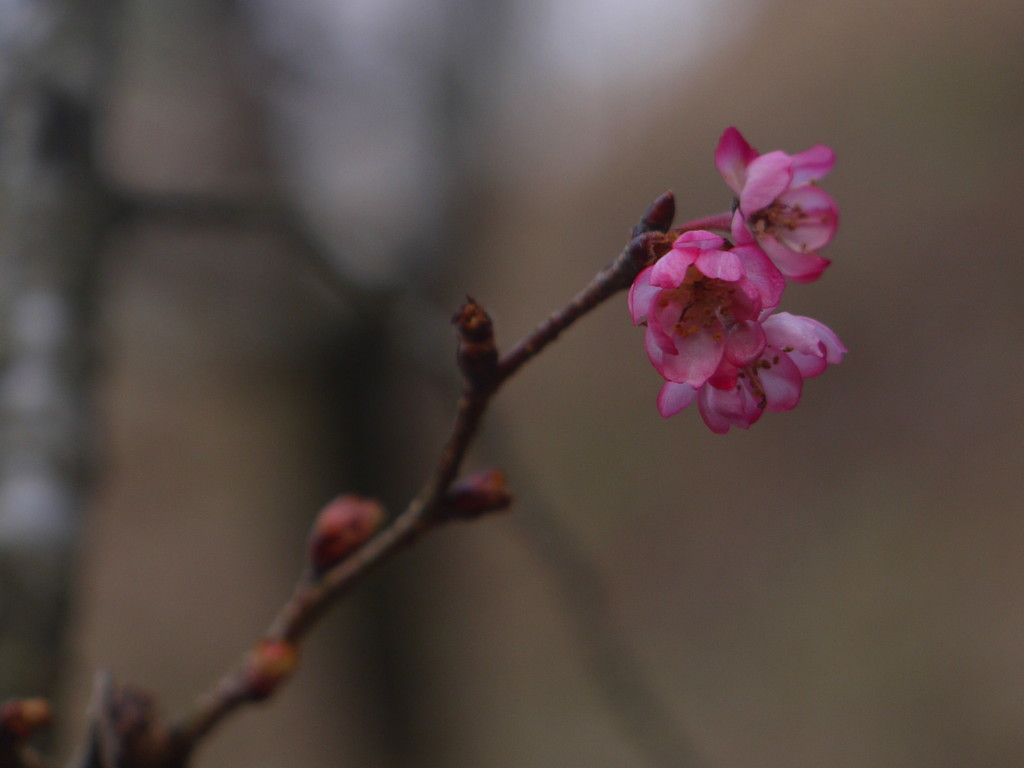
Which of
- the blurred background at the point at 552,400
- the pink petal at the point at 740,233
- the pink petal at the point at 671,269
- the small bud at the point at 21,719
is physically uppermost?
the pink petal at the point at 671,269

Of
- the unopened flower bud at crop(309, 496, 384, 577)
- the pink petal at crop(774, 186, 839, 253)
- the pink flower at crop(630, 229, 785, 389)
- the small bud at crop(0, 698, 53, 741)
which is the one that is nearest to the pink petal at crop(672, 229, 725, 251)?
the pink flower at crop(630, 229, 785, 389)

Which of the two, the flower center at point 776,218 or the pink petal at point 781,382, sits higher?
the flower center at point 776,218

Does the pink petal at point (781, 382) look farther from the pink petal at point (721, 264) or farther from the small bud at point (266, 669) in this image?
the small bud at point (266, 669)

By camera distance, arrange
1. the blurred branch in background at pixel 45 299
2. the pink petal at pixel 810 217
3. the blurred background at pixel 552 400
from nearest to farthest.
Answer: the pink petal at pixel 810 217
the blurred branch in background at pixel 45 299
the blurred background at pixel 552 400

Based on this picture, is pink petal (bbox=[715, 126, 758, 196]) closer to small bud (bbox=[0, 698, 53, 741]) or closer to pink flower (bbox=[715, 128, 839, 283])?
pink flower (bbox=[715, 128, 839, 283])

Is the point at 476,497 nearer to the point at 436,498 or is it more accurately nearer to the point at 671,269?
the point at 436,498

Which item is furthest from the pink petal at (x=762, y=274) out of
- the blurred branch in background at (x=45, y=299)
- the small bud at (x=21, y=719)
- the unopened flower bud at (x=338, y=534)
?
the blurred branch in background at (x=45, y=299)

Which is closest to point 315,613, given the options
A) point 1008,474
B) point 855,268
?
point 1008,474

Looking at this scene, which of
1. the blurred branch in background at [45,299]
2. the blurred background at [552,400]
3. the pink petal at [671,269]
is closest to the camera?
the pink petal at [671,269]

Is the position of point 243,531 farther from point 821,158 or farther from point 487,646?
point 821,158

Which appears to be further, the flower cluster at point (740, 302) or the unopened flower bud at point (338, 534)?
the unopened flower bud at point (338, 534)
